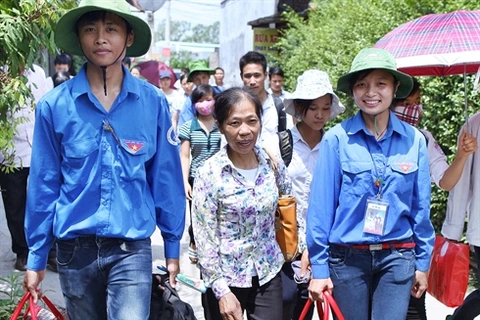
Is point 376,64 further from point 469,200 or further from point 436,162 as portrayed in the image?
point 469,200

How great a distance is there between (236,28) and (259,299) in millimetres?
27516

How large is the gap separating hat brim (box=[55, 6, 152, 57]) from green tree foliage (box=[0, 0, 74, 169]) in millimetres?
705

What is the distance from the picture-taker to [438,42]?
11.9ft

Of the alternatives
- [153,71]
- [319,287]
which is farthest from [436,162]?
[153,71]

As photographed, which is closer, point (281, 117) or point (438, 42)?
point (438, 42)

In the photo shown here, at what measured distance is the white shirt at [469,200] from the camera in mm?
3725

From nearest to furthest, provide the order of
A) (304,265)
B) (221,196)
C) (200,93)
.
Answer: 1. (221,196)
2. (304,265)
3. (200,93)

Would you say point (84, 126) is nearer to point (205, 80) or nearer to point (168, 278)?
point (168, 278)

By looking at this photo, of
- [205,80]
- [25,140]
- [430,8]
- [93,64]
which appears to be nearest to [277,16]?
[205,80]

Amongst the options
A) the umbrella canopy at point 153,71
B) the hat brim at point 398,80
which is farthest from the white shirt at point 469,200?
the umbrella canopy at point 153,71

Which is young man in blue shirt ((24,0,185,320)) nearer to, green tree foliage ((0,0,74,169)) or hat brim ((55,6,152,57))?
hat brim ((55,6,152,57))

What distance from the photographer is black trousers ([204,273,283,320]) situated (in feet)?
10.5

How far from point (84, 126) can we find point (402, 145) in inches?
57.0

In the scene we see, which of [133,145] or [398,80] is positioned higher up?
[398,80]
